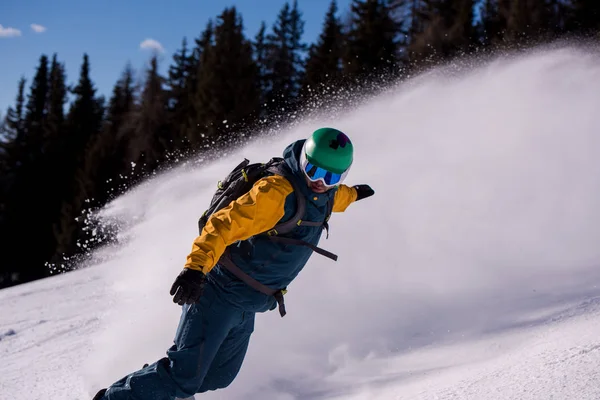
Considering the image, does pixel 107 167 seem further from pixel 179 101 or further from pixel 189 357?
pixel 189 357

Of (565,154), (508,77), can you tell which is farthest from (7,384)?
(508,77)

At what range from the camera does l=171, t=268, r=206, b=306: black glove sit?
7.17ft

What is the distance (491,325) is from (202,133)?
2037cm

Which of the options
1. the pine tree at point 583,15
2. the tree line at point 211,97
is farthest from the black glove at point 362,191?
the pine tree at point 583,15

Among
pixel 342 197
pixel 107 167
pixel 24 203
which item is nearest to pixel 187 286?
pixel 342 197

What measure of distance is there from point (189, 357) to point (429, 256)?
108 inches

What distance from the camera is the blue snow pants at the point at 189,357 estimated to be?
2.51m

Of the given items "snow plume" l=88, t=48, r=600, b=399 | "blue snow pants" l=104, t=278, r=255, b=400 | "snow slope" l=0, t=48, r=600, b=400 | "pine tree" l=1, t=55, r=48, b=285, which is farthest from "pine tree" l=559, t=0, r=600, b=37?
"pine tree" l=1, t=55, r=48, b=285

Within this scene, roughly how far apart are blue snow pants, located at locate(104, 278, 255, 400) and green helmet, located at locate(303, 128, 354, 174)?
0.86 meters

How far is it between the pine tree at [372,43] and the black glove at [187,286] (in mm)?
19595

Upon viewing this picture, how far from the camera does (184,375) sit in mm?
2516

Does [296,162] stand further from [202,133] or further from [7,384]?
[202,133]

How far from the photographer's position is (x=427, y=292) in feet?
13.6

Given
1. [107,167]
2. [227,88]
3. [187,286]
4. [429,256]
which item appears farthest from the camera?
[107,167]
